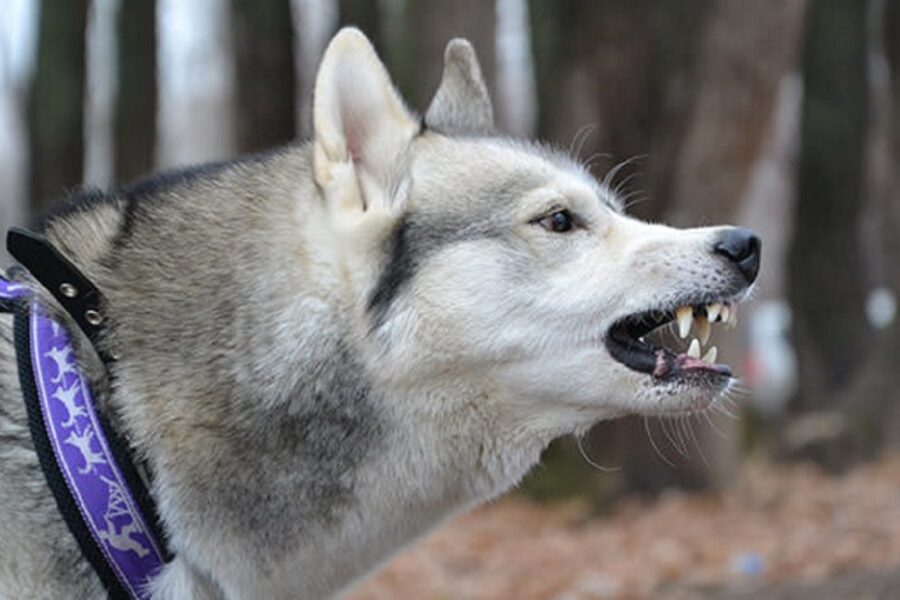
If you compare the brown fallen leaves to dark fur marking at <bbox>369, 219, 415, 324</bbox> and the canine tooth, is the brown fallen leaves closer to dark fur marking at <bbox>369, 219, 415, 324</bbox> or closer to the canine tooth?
the canine tooth

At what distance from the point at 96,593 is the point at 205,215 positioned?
3.46 feet

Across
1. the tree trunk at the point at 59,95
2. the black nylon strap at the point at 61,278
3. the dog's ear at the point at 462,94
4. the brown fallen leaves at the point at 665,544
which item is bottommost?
the brown fallen leaves at the point at 665,544

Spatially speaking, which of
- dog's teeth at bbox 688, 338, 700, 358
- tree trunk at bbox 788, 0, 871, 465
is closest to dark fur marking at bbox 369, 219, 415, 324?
dog's teeth at bbox 688, 338, 700, 358

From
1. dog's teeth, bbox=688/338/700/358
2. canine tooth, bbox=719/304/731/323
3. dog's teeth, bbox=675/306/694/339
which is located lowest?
dog's teeth, bbox=688/338/700/358

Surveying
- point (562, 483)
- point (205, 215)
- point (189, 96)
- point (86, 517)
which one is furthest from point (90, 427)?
point (189, 96)

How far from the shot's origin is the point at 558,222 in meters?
4.28

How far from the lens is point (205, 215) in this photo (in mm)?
4266

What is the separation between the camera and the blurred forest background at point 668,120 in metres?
11.1

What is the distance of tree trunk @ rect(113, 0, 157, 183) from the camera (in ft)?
47.8

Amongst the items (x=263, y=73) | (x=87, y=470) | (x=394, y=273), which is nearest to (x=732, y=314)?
(x=394, y=273)

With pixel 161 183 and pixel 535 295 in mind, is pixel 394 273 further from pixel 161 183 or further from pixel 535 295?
pixel 161 183

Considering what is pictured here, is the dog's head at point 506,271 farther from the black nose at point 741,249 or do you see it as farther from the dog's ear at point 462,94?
the dog's ear at point 462,94

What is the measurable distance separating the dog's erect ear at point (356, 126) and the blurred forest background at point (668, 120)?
376 centimetres

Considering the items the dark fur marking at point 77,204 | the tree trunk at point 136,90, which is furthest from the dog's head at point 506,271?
the tree trunk at point 136,90
